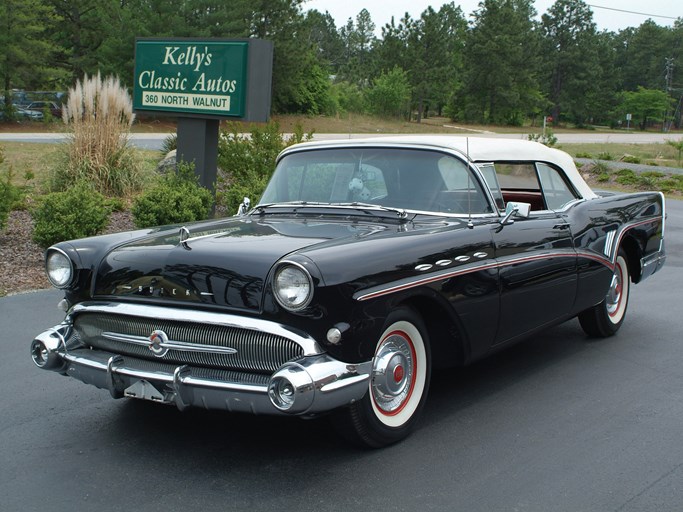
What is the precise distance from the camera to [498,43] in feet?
230

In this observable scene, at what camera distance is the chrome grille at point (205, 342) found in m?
3.68

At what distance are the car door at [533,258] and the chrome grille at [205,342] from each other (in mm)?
1634

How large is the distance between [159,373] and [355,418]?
38.3 inches

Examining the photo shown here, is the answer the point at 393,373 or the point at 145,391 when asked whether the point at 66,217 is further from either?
the point at 393,373

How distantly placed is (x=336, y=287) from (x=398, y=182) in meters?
1.48

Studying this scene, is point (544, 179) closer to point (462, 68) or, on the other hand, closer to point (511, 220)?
point (511, 220)

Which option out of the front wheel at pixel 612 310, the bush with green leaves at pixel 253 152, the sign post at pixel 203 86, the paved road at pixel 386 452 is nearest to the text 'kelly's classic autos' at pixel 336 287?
the paved road at pixel 386 452

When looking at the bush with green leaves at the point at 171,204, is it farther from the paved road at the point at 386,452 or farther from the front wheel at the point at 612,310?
the front wheel at the point at 612,310

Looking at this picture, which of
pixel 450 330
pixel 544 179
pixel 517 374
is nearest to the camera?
pixel 450 330

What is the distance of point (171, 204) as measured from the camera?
409 inches

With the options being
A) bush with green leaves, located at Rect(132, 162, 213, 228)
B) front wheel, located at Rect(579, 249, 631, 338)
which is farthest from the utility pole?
front wheel, located at Rect(579, 249, 631, 338)

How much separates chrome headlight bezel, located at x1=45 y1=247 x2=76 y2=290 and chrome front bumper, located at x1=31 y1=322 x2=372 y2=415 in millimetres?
413

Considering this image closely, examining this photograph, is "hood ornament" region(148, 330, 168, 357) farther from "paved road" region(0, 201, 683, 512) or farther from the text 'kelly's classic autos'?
"paved road" region(0, 201, 683, 512)

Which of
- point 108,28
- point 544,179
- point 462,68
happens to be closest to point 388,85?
point 108,28
